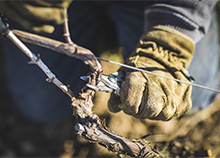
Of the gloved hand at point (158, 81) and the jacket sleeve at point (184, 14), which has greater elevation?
the jacket sleeve at point (184, 14)

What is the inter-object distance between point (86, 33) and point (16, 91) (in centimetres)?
82

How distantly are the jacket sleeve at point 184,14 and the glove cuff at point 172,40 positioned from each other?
25 millimetres

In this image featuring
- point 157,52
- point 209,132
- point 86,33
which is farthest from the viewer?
point 209,132

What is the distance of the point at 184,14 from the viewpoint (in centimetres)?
71

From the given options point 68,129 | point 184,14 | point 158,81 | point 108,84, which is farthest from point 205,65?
point 68,129

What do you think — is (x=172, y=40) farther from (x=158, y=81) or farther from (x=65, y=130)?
(x=65, y=130)

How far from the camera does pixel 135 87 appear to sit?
60 cm

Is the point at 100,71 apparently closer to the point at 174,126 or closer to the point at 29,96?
the point at 29,96

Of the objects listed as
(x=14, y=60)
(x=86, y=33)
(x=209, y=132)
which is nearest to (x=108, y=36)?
(x=86, y=33)

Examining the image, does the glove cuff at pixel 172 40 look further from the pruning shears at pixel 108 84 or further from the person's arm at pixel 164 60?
the pruning shears at pixel 108 84

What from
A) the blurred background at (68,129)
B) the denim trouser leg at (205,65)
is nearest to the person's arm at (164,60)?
the denim trouser leg at (205,65)

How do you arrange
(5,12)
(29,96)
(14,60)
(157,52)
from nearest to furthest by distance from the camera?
(5,12) → (157,52) → (14,60) → (29,96)

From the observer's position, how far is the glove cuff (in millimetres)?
714

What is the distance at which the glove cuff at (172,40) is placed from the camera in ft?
2.34
